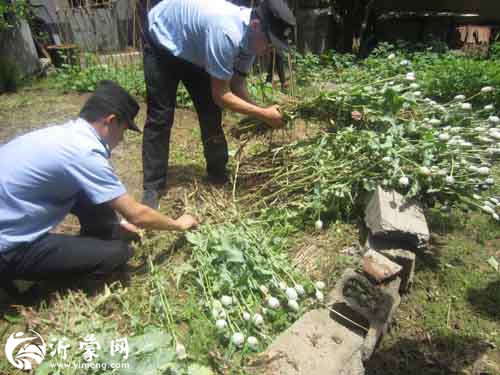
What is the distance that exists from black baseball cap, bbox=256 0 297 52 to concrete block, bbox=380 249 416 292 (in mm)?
1494

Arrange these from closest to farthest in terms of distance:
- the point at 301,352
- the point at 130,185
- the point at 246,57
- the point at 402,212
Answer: the point at 301,352, the point at 402,212, the point at 246,57, the point at 130,185

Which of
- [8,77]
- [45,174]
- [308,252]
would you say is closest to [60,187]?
[45,174]

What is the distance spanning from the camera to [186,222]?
2576mm

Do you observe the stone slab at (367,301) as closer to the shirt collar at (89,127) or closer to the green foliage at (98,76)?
the shirt collar at (89,127)

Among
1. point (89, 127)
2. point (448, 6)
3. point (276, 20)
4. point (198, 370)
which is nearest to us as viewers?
point (198, 370)

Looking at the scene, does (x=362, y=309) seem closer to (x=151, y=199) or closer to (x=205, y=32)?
(x=151, y=199)

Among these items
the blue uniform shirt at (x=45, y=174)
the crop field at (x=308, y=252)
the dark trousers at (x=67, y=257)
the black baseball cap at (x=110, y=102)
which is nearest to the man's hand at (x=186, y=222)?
the crop field at (x=308, y=252)

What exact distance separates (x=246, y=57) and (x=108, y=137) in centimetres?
136

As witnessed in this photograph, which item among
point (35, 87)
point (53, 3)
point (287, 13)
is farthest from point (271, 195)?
point (53, 3)

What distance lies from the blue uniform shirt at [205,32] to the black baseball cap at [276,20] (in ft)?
0.64

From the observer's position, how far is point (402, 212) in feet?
8.48

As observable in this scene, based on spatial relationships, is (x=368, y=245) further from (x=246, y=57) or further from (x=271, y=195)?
(x=246, y=57)

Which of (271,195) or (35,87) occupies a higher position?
(35,87)

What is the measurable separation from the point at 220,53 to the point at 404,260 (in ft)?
5.95
